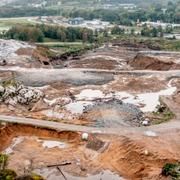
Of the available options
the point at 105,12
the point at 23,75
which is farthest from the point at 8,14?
the point at 23,75

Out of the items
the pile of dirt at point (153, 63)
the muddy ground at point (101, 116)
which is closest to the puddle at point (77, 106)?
the muddy ground at point (101, 116)

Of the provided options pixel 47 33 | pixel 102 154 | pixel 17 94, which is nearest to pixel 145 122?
pixel 102 154

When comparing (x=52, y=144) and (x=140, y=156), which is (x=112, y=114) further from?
(x=140, y=156)

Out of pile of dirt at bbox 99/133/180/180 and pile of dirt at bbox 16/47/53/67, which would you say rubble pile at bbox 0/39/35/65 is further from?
pile of dirt at bbox 99/133/180/180

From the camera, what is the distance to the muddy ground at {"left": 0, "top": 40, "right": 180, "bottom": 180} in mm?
42000

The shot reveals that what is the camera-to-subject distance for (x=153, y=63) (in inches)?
3179

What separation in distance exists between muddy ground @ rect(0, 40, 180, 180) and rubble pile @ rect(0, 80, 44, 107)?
843 mm

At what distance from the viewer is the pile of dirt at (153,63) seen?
256 ft

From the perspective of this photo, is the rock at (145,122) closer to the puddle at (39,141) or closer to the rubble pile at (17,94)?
the puddle at (39,141)

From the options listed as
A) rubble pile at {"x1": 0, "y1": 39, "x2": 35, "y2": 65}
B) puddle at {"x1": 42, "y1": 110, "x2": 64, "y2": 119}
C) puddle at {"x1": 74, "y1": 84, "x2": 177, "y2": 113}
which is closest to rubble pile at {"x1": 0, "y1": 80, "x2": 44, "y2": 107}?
puddle at {"x1": 42, "y1": 110, "x2": 64, "y2": 119}

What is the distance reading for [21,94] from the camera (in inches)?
2270

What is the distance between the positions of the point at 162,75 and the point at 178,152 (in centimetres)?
2879

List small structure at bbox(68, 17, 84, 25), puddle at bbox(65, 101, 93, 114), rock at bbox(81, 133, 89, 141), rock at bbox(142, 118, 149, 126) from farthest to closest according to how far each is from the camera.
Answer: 1. small structure at bbox(68, 17, 84, 25)
2. puddle at bbox(65, 101, 93, 114)
3. rock at bbox(142, 118, 149, 126)
4. rock at bbox(81, 133, 89, 141)

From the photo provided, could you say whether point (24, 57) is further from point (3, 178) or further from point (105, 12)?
point (105, 12)
